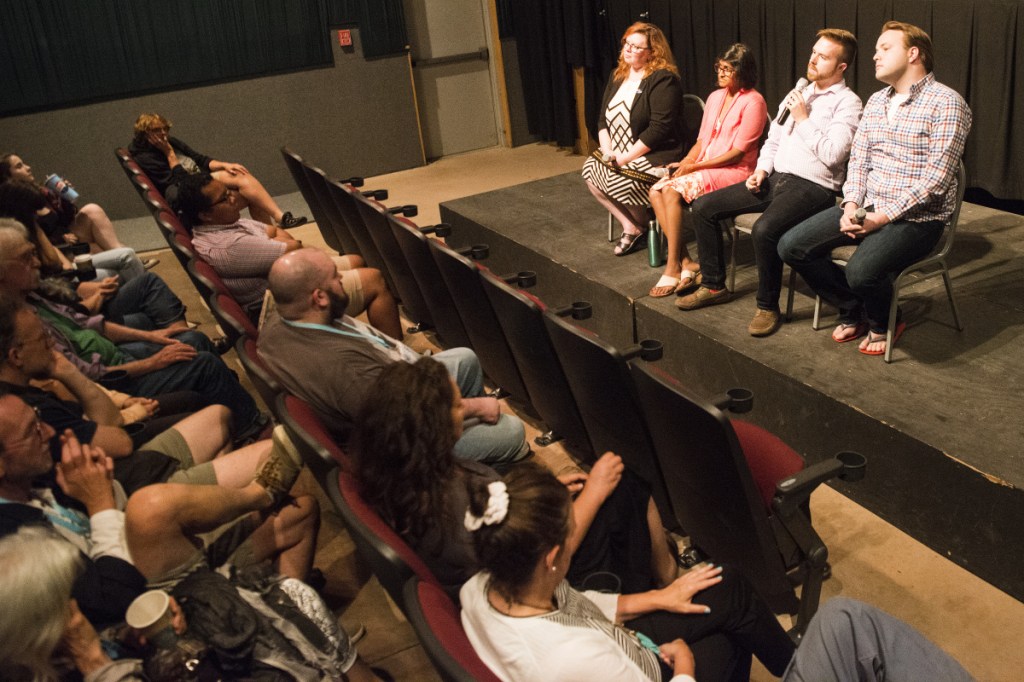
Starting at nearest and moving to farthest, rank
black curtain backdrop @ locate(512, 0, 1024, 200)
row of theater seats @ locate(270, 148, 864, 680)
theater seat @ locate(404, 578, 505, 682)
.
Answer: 1. theater seat @ locate(404, 578, 505, 682)
2. row of theater seats @ locate(270, 148, 864, 680)
3. black curtain backdrop @ locate(512, 0, 1024, 200)

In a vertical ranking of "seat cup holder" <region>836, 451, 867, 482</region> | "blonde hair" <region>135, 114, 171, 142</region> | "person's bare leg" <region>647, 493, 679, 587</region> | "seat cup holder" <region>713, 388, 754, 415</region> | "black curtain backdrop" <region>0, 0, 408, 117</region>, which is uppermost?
"black curtain backdrop" <region>0, 0, 408, 117</region>

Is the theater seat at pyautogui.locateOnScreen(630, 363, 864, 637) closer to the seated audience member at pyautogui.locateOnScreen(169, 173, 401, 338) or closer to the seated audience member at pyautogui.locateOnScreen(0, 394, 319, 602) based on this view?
the seated audience member at pyautogui.locateOnScreen(0, 394, 319, 602)

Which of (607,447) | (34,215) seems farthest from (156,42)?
(607,447)

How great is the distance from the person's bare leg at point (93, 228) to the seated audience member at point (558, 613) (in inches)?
145

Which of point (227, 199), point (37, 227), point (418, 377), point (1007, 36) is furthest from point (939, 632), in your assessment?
point (37, 227)

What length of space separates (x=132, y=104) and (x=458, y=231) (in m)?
3.33

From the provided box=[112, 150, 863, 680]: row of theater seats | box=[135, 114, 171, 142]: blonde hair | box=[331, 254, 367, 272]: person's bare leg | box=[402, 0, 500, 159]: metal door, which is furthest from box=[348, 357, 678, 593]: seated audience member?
box=[402, 0, 500, 159]: metal door

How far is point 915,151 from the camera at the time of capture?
8.63 feet

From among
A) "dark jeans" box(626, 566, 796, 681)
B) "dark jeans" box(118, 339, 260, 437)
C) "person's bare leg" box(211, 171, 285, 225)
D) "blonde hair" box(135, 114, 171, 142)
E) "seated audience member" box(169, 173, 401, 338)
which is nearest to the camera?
"dark jeans" box(626, 566, 796, 681)

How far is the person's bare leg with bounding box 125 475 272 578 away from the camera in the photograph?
1.76m

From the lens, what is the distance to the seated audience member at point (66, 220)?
4.01m

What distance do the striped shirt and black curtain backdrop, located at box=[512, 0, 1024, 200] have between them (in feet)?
5.45

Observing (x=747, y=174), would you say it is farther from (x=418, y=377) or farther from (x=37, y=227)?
(x=37, y=227)

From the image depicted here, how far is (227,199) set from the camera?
3426 mm
